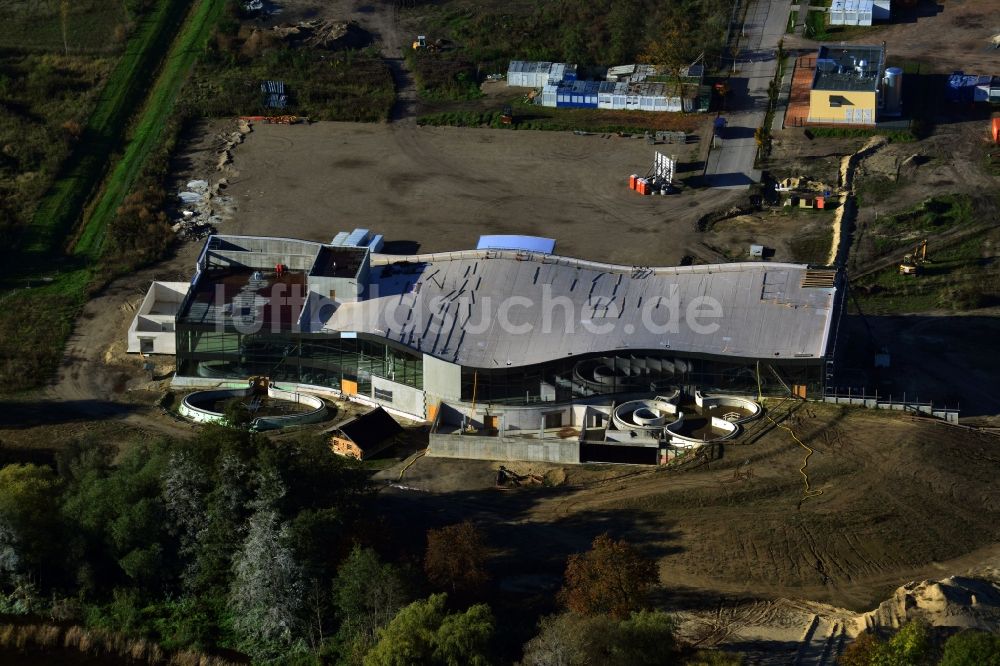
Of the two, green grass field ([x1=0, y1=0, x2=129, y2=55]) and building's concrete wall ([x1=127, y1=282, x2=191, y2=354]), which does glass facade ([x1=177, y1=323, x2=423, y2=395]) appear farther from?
green grass field ([x1=0, y1=0, x2=129, y2=55])

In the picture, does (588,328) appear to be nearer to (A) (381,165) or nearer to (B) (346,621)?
(B) (346,621)

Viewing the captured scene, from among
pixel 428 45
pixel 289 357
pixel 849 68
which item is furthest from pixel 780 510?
pixel 428 45

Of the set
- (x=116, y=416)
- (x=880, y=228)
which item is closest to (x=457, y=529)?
(x=116, y=416)

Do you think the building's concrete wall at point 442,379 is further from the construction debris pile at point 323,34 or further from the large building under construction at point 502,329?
the construction debris pile at point 323,34

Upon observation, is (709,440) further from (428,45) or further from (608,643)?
(428,45)

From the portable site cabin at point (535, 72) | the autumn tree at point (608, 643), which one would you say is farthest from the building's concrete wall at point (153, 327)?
the portable site cabin at point (535, 72)

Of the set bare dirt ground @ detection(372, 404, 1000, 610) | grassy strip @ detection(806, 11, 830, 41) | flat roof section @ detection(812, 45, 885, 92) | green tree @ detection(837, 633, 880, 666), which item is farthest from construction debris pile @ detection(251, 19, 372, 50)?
green tree @ detection(837, 633, 880, 666)
